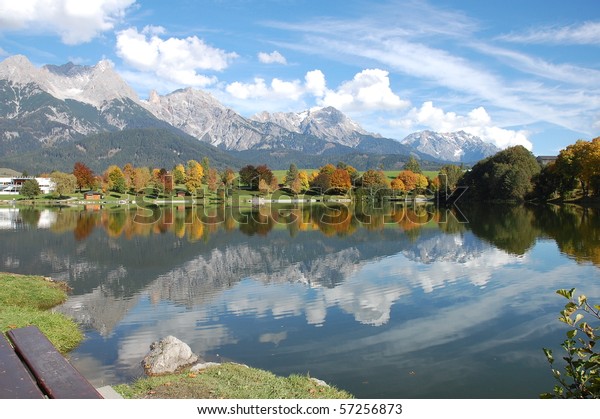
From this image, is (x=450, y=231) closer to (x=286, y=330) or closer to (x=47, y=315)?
(x=286, y=330)

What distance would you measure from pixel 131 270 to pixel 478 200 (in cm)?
12607

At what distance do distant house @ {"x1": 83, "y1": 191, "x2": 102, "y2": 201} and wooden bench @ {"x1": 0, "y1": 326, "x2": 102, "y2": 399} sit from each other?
156m

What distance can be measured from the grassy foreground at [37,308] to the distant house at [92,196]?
130 meters

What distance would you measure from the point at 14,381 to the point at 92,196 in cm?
16243

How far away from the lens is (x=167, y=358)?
1641cm

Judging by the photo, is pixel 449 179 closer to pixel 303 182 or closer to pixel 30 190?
pixel 303 182

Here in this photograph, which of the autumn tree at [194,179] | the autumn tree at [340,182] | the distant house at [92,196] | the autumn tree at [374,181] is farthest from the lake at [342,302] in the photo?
the autumn tree at [340,182]

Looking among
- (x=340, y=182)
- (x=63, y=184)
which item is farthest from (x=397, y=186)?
(x=63, y=184)

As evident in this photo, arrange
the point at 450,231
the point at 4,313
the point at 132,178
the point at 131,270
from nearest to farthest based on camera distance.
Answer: the point at 4,313 → the point at 131,270 → the point at 450,231 → the point at 132,178

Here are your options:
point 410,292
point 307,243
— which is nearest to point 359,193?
point 307,243

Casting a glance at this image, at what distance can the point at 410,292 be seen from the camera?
28844mm

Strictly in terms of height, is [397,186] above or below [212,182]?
below

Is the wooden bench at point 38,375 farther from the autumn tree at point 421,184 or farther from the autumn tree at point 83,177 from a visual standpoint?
the autumn tree at point 421,184
